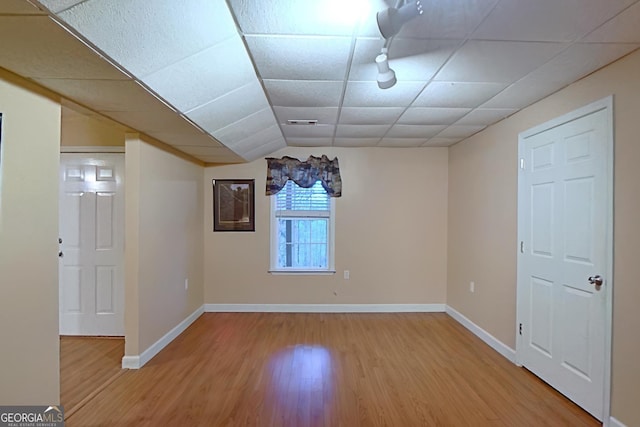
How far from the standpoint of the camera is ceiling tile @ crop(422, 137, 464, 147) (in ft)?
14.1

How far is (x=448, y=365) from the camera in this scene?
3068mm

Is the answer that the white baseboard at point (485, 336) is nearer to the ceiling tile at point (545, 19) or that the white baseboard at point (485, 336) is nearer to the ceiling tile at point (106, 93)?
the ceiling tile at point (545, 19)

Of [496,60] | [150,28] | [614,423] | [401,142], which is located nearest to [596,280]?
[614,423]

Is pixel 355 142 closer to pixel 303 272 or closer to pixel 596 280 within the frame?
pixel 303 272

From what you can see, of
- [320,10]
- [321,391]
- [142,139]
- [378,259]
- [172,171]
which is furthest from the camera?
[378,259]

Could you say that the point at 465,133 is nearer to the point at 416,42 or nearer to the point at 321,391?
the point at 416,42

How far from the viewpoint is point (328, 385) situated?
106 inches

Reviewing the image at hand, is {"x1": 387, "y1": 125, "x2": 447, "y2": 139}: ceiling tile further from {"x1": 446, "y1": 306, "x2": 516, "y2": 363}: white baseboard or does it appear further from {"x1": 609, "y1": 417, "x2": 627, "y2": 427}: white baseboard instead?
{"x1": 609, "y1": 417, "x2": 627, "y2": 427}: white baseboard

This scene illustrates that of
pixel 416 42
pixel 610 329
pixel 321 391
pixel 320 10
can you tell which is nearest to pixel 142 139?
pixel 320 10

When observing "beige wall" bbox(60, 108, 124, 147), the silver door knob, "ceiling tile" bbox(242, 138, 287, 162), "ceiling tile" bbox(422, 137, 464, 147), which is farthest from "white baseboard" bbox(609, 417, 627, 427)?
"beige wall" bbox(60, 108, 124, 147)

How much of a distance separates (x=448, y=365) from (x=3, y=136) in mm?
3546

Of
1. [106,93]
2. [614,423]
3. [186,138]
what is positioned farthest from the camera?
[186,138]

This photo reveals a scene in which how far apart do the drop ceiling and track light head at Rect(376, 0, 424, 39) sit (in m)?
0.14

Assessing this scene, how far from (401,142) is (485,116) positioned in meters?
1.28
